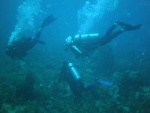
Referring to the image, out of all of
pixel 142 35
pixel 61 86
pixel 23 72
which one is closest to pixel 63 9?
pixel 142 35

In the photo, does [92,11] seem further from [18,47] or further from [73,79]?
[73,79]

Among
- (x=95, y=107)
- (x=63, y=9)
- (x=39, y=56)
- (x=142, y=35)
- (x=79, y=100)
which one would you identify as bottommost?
(x=95, y=107)

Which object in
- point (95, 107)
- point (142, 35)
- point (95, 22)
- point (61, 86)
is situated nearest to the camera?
point (95, 107)

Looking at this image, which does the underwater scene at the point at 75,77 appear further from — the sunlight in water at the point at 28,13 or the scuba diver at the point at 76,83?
the sunlight in water at the point at 28,13

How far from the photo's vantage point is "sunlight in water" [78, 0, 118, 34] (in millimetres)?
36078

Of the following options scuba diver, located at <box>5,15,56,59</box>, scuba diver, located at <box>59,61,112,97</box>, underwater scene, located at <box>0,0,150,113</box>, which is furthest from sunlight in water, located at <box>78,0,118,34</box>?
scuba diver, located at <box>59,61,112,97</box>

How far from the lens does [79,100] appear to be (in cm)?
1019

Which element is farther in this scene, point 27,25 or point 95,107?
point 27,25

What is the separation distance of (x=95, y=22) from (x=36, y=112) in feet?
94.7

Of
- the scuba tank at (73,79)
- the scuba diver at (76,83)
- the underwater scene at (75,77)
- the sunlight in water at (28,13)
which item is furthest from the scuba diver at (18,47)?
the sunlight in water at (28,13)

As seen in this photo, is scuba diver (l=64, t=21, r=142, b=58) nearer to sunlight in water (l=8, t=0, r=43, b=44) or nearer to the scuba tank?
the scuba tank

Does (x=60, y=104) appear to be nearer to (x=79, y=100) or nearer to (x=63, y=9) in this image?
(x=79, y=100)

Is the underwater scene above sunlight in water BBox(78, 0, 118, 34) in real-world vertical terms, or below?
below

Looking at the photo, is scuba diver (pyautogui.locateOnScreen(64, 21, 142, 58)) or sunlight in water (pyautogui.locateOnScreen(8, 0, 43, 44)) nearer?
scuba diver (pyautogui.locateOnScreen(64, 21, 142, 58))
